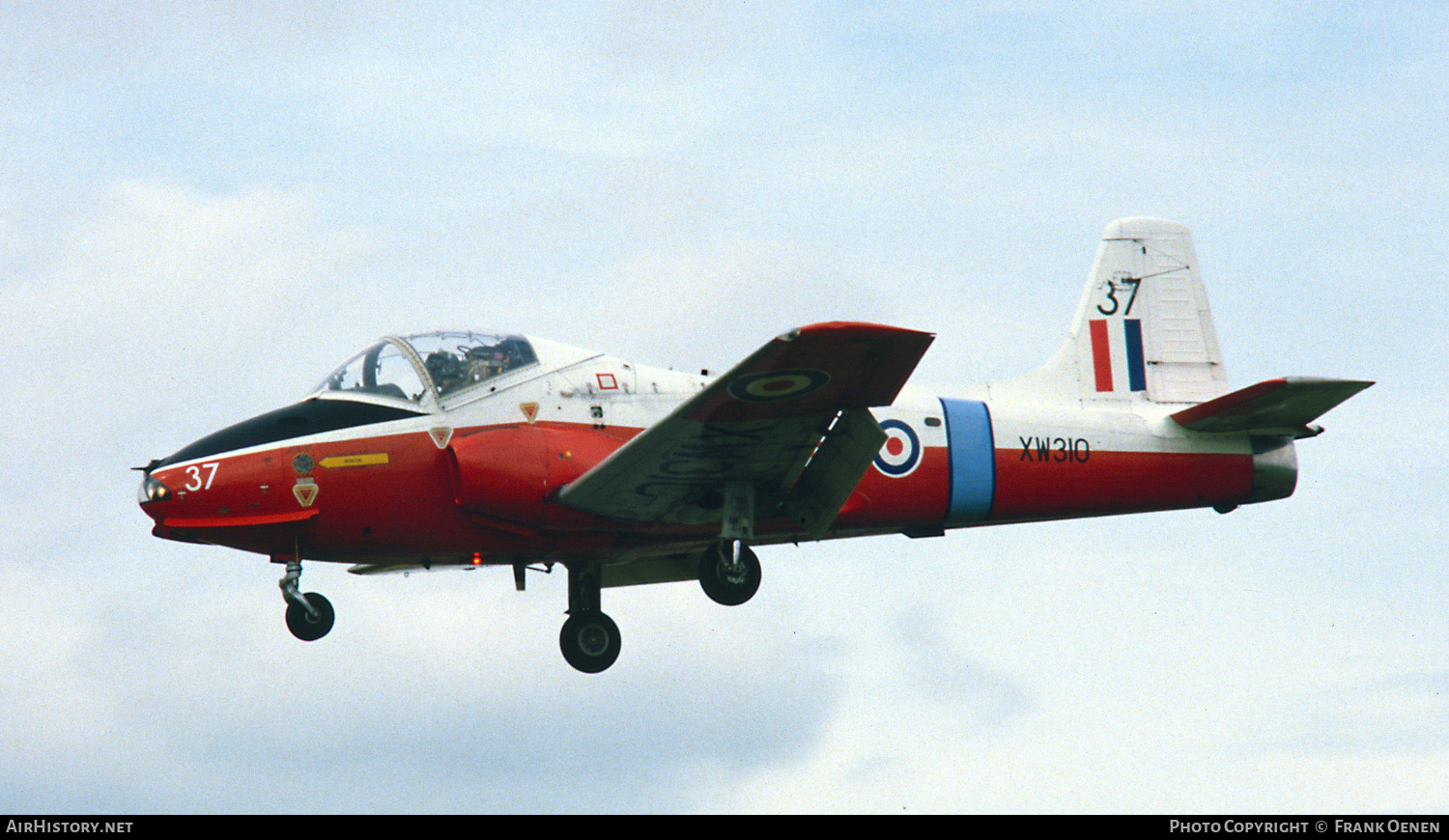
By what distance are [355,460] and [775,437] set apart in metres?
4.38

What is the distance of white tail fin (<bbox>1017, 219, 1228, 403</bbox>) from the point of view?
2042 centimetres

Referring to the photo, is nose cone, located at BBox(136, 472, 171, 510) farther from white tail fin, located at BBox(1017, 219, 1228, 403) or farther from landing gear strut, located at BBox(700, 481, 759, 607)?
white tail fin, located at BBox(1017, 219, 1228, 403)

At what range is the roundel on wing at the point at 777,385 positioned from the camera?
14.9 m

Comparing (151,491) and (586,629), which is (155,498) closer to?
(151,491)

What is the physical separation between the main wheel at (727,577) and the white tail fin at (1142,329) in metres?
4.64

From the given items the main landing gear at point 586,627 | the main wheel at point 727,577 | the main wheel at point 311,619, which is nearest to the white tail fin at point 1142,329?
the main wheel at point 727,577

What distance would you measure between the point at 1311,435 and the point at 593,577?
883 cm

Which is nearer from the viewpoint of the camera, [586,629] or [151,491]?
[151,491]

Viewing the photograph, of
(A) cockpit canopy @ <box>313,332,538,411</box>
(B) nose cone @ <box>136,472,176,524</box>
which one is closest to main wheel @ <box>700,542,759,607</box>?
(A) cockpit canopy @ <box>313,332,538,411</box>

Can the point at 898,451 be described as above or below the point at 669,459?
below

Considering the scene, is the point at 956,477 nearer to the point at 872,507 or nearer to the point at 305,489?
the point at 872,507

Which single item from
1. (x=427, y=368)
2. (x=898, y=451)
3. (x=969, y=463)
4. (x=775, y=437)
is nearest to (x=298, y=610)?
(x=427, y=368)

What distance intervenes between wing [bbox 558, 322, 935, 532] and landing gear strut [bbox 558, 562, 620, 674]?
1873mm

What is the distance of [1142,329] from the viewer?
21.0m
